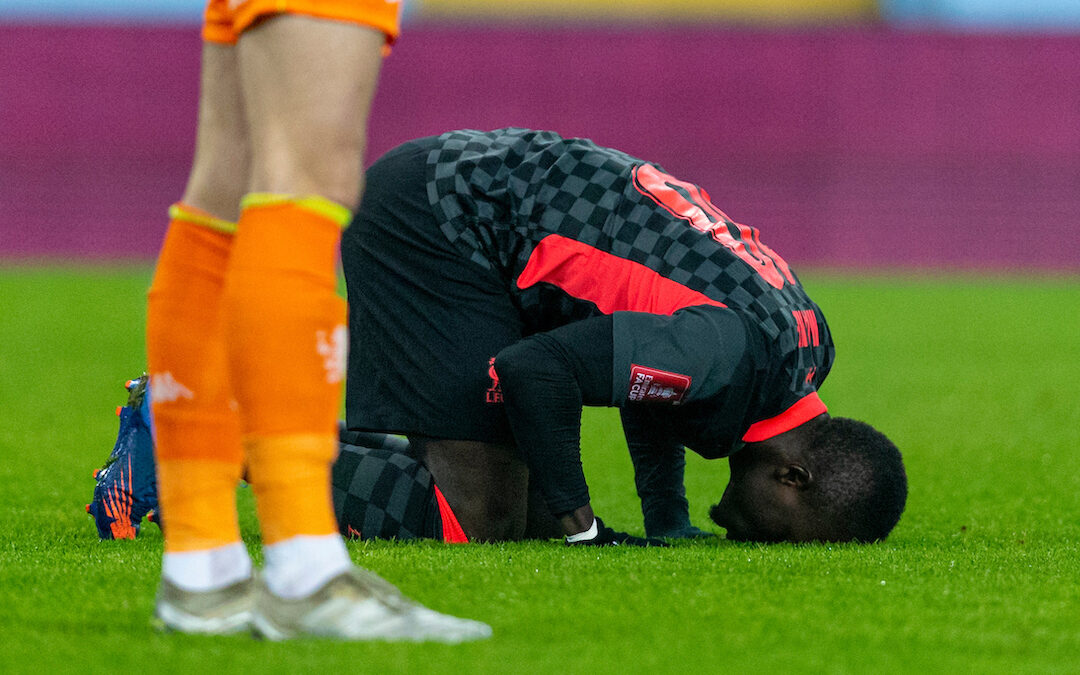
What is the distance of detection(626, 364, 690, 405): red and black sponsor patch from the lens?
2.03m

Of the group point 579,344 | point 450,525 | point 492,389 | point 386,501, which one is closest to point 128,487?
point 386,501

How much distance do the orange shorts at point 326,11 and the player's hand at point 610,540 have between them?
1.00 meters

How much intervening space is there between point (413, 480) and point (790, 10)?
17.6m

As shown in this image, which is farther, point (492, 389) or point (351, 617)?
point (492, 389)

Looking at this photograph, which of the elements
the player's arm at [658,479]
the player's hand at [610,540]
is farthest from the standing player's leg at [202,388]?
the player's arm at [658,479]

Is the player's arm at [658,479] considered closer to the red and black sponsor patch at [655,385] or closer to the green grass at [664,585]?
the green grass at [664,585]

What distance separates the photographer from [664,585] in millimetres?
1732

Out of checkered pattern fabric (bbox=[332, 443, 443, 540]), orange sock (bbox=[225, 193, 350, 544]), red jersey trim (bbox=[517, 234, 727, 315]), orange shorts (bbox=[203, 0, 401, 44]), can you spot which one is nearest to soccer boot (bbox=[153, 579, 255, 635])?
orange sock (bbox=[225, 193, 350, 544])

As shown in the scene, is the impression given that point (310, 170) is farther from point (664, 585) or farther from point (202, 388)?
point (664, 585)

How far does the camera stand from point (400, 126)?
14289mm

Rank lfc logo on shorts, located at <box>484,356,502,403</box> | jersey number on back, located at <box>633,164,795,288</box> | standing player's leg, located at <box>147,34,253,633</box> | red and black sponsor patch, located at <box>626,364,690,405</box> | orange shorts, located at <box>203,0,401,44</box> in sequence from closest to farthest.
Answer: orange shorts, located at <box>203,0,401,44</box> < standing player's leg, located at <box>147,34,253,633</box> < red and black sponsor patch, located at <box>626,364,690,405</box> < jersey number on back, located at <box>633,164,795,288</box> < lfc logo on shorts, located at <box>484,356,502,403</box>

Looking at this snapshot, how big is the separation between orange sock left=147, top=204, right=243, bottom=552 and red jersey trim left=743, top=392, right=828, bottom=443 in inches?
40.2

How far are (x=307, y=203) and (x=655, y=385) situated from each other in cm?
85

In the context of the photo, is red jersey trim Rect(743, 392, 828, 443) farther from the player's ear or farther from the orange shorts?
the orange shorts
